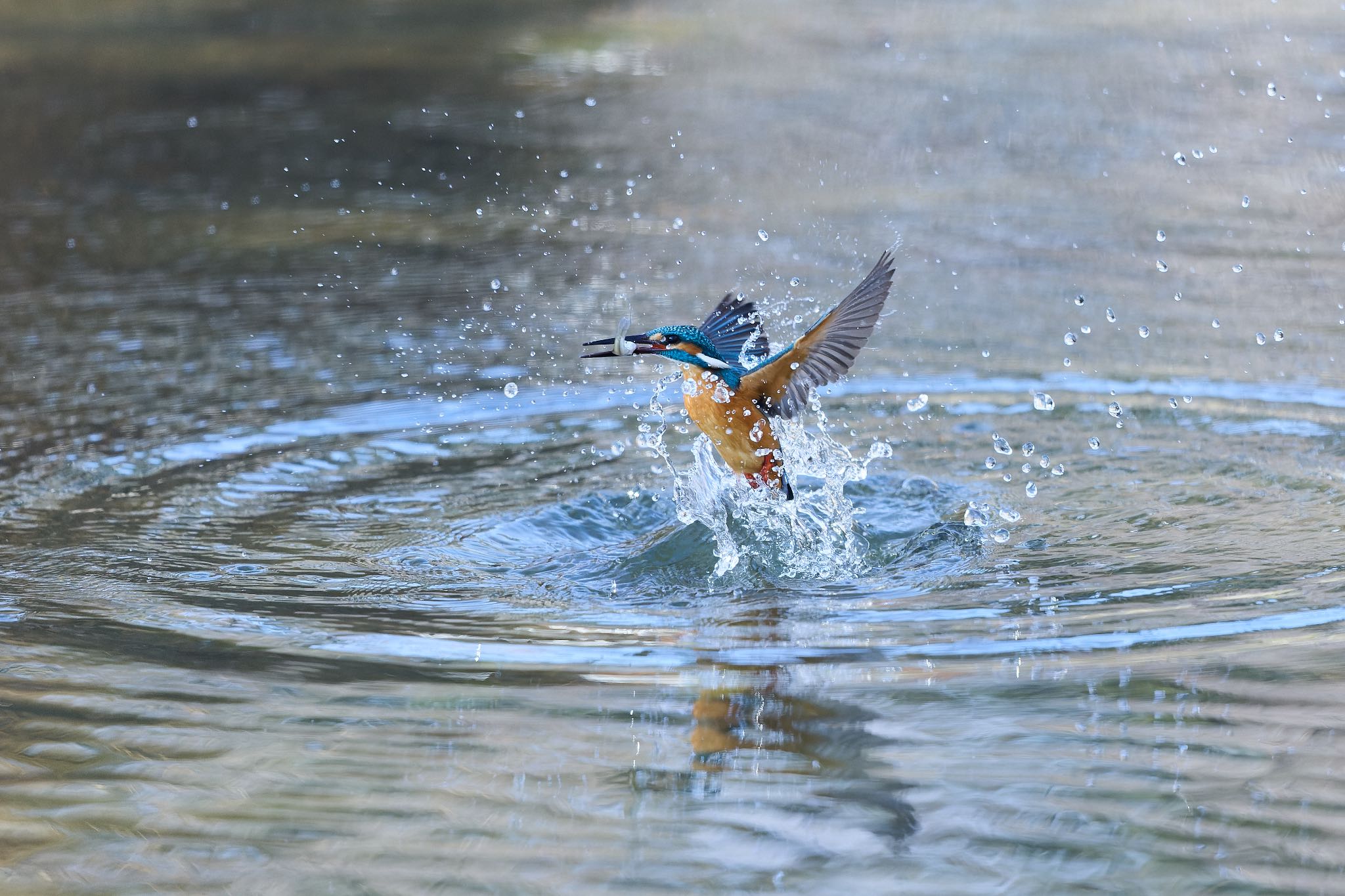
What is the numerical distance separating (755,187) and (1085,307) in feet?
9.62

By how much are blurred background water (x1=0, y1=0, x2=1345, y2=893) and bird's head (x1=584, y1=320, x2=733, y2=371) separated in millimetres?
570

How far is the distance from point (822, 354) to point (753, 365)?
0.44m

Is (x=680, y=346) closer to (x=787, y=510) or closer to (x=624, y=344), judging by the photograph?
(x=624, y=344)

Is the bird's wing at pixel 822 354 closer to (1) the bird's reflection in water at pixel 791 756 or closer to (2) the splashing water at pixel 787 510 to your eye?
(2) the splashing water at pixel 787 510

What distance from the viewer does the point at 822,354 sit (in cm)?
414

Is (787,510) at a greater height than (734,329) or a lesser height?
lesser

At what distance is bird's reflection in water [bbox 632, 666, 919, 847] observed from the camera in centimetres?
284

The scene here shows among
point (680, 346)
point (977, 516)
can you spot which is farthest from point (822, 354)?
point (977, 516)

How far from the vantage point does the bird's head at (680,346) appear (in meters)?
4.02

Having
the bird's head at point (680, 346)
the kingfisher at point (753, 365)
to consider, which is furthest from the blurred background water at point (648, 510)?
the bird's head at point (680, 346)

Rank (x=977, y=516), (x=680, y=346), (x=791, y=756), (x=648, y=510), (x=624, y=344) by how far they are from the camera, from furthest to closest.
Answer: (x=648, y=510) < (x=977, y=516) < (x=680, y=346) < (x=624, y=344) < (x=791, y=756)

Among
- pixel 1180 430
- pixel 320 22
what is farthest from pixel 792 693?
pixel 320 22

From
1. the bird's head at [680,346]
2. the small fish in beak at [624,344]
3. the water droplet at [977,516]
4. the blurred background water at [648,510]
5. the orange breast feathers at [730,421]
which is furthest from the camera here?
the water droplet at [977,516]

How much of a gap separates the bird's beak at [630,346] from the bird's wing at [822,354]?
1.12ft
